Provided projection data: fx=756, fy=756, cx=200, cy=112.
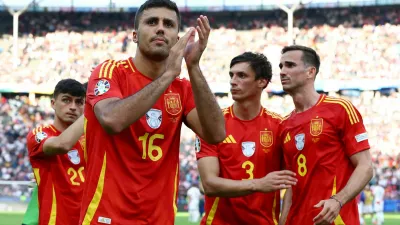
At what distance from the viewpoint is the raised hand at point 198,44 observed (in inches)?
179

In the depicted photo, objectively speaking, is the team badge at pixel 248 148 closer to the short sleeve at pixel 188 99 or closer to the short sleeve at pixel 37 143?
the short sleeve at pixel 188 99

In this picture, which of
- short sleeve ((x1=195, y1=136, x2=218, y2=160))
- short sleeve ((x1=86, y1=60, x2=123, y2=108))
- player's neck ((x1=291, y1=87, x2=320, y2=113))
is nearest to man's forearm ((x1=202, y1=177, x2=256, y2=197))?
short sleeve ((x1=195, y1=136, x2=218, y2=160))

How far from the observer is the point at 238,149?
6.81 metres

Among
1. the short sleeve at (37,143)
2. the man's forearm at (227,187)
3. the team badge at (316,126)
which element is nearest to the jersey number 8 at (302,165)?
the team badge at (316,126)

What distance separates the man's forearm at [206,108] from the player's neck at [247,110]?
2098mm

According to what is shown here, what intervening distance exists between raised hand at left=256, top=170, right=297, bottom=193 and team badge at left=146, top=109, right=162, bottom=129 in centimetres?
136

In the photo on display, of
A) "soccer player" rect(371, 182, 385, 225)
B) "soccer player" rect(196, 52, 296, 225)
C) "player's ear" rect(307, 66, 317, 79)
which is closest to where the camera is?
"soccer player" rect(196, 52, 296, 225)

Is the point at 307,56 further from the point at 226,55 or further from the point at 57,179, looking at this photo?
the point at 226,55

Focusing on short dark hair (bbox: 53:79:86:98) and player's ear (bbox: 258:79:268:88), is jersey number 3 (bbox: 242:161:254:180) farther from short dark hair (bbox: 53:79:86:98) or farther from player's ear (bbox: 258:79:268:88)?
short dark hair (bbox: 53:79:86:98)

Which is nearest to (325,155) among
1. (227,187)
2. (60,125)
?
(227,187)

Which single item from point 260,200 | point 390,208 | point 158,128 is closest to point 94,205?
point 158,128

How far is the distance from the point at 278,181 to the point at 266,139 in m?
1.09

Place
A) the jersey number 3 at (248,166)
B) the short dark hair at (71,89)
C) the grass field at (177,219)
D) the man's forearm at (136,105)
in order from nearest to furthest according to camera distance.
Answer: the man's forearm at (136,105), the jersey number 3 at (248,166), the short dark hair at (71,89), the grass field at (177,219)

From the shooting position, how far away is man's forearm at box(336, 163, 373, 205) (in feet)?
19.8
